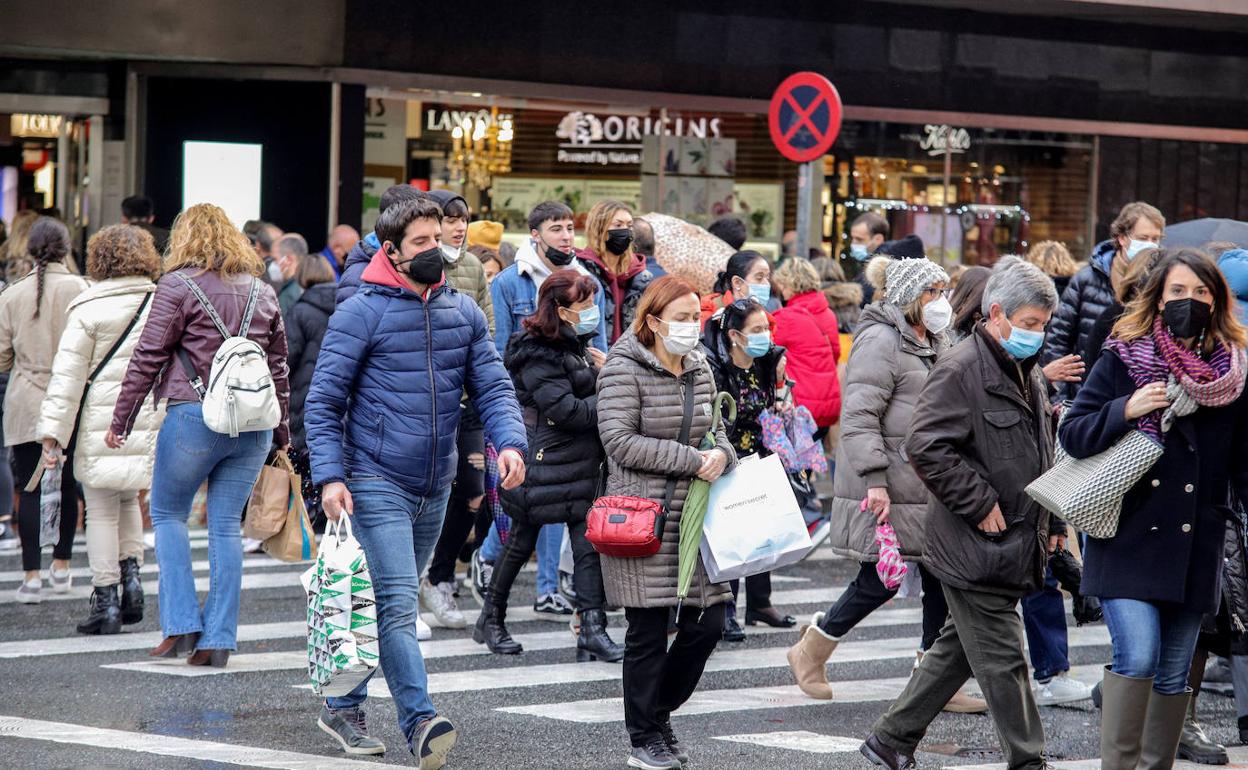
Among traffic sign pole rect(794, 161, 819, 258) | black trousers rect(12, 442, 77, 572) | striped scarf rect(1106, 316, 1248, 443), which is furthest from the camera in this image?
traffic sign pole rect(794, 161, 819, 258)

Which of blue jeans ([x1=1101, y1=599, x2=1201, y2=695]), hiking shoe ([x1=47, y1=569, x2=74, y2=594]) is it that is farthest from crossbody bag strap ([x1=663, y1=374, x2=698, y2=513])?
hiking shoe ([x1=47, y1=569, x2=74, y2=594])

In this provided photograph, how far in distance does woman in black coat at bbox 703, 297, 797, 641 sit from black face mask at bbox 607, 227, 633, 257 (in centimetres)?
118

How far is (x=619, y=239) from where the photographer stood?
31.2 feet

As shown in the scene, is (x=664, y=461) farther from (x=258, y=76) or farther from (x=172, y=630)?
(x=258, y=76)

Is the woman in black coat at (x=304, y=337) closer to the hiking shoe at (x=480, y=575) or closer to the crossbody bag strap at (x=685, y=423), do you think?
the hiking shoe at (x=480, y=575)

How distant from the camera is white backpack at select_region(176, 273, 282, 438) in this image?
756cm

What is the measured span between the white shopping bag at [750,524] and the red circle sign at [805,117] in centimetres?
767

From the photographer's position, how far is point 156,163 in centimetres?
1683

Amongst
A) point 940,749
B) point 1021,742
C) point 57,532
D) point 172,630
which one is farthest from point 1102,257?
point 57,532

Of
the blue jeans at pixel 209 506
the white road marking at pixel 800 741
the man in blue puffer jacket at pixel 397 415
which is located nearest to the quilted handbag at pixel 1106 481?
the white road marking at pixel 800 741

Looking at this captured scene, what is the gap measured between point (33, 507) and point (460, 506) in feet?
7.56

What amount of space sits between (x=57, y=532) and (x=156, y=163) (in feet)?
25.6

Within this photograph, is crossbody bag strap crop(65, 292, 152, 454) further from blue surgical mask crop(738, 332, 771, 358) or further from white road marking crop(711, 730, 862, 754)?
white road marking crop(711, 730, 862, 754)

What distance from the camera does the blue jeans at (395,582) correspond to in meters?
6.28
